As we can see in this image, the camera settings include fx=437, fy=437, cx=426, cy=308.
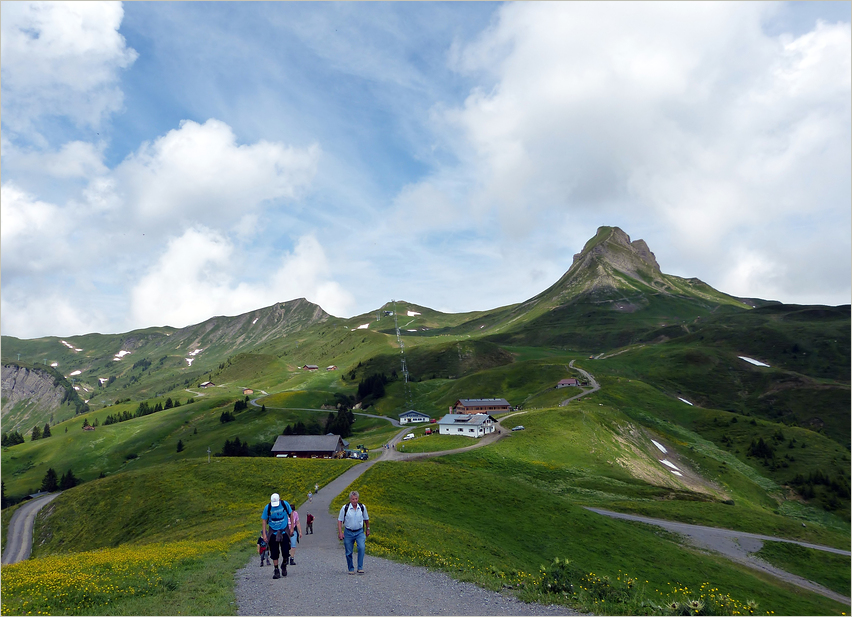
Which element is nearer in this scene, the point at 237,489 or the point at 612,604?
the point at 612,604

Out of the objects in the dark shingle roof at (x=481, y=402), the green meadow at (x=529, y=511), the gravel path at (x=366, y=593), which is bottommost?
the green meadow at (x=529, y=511)

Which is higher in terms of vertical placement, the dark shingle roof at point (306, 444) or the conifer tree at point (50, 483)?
the dark shingle roof at point (306, 444)

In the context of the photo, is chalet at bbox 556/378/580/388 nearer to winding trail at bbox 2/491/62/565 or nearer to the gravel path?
winding trail at bbox 2/491/62/565

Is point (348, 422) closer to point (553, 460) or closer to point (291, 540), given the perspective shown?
point (553, 460)

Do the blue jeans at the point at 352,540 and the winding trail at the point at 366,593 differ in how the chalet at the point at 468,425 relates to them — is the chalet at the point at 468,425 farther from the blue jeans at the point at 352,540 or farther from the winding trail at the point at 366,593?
the blue jeans at the point at 352,540

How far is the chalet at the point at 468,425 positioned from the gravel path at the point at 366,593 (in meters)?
96.2

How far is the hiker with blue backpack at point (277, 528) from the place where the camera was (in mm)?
20078

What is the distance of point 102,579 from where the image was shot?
19125 mm

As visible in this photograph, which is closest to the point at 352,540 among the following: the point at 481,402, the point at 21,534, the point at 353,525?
the point at 353,525

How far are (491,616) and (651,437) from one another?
13048 centimetres

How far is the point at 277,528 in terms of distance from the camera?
66.0ft

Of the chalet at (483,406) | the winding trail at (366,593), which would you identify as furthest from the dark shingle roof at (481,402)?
the winding trail at (366,593)

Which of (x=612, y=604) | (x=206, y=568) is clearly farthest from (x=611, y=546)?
(x=206, y=568)

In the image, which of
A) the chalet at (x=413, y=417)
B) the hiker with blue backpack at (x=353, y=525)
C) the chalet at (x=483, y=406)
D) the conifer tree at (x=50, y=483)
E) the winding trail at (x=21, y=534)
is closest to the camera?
the hiker with blue backpack at (x=353, y=525)
